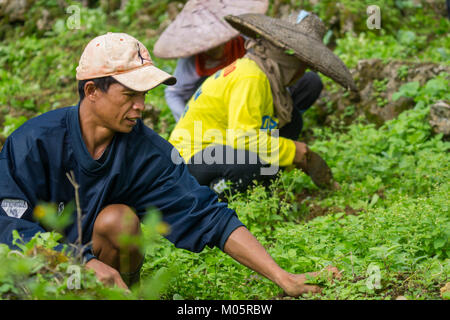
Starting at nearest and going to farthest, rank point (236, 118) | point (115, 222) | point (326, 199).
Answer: point (115, 222)
point (236, 118)
point (326, 199)

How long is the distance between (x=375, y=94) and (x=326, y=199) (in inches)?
Answer: 63.7

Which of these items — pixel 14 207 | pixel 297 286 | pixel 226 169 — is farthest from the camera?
pixel 226 169

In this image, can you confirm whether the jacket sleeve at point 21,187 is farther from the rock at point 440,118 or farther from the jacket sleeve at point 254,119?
the rock at point 440,118

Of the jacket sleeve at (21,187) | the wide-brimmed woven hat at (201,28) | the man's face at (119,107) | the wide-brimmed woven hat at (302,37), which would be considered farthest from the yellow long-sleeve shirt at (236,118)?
the jacket sleeve at (21,187)

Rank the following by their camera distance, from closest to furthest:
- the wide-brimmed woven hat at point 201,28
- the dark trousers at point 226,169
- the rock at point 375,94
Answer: the dark trousers at point 226,169 → the wide-brimmed woven hat at point 201,28 → the rock at point 375,94

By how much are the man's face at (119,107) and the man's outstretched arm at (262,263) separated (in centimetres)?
67

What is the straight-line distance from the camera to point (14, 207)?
2457mm

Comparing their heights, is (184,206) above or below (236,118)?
above

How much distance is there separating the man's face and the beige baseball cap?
0.06m

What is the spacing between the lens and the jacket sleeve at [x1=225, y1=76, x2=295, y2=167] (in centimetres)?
404

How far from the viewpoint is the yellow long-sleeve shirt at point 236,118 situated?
13.3ft

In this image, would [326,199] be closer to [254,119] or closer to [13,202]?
[254,119]

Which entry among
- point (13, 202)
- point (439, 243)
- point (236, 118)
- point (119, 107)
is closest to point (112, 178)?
point (119, 107)

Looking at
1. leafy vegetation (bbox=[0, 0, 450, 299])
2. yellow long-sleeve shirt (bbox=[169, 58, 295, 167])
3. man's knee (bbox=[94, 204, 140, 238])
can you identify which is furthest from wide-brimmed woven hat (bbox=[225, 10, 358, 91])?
man's knee (bbox=[94, 204, 140, 238])
